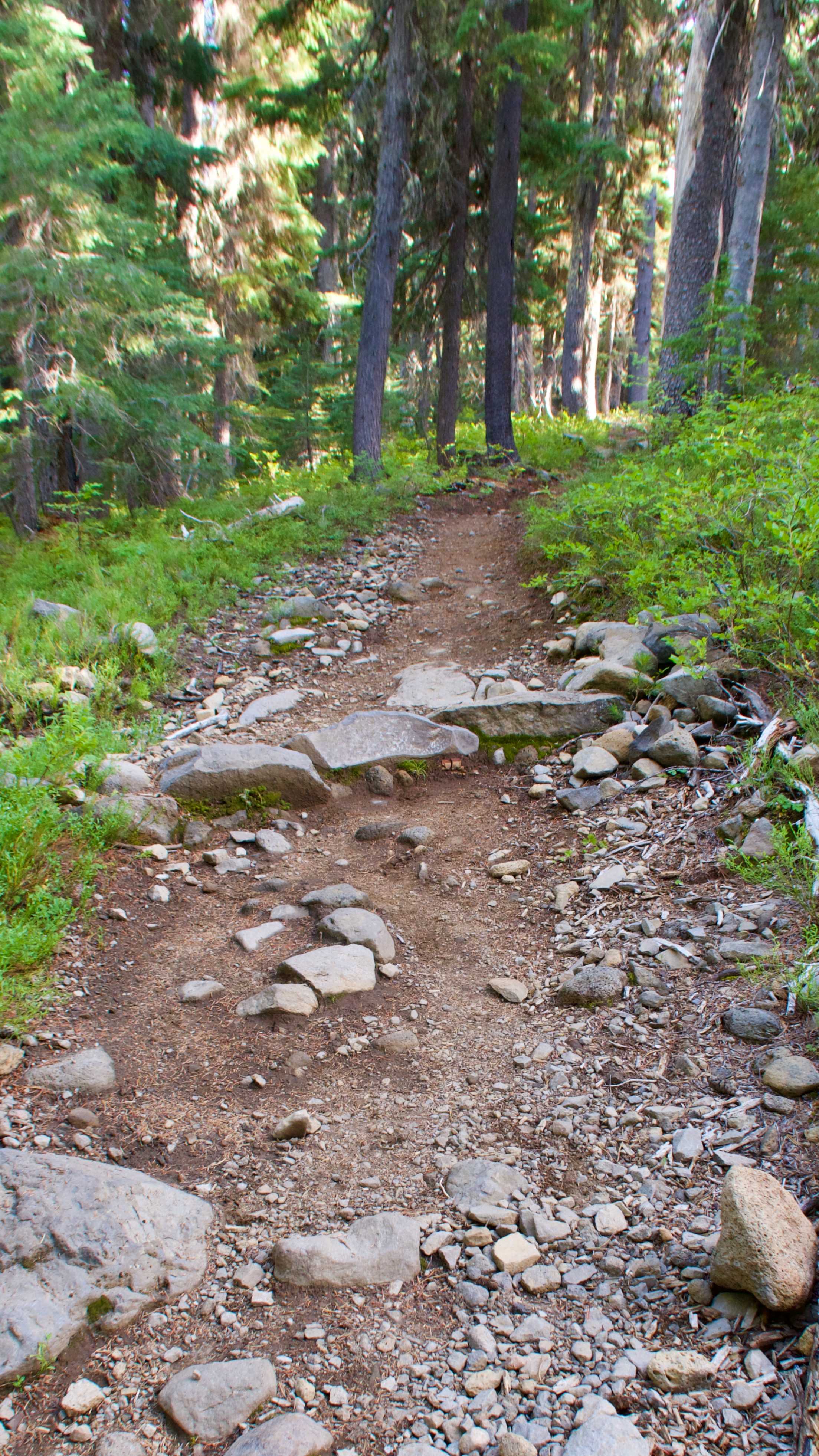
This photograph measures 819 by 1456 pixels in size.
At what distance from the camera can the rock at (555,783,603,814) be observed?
461cm

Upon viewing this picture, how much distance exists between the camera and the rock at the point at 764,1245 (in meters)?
1.73

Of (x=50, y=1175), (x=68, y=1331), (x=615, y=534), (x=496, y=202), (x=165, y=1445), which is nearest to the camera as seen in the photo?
(x=165, y=1445)

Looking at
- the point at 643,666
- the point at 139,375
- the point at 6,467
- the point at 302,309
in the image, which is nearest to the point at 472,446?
the point at 302,309

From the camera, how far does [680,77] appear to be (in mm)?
15594

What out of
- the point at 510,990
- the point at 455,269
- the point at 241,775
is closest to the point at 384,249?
the point at 455,269

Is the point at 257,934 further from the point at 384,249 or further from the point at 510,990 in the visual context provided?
the point at 384,249

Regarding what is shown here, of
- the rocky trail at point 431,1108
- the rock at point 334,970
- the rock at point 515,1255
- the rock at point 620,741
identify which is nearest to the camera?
the rocky trail at point 431,1108

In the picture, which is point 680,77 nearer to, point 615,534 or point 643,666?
point 615,534

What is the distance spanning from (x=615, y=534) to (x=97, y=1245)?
20.7 ft

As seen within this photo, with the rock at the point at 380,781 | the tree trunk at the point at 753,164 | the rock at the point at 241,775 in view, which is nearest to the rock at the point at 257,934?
the rock at the point at 241,775

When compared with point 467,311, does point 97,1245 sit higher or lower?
lower

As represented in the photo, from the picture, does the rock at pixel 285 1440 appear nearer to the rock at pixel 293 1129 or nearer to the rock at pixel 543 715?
the rock at pixel 293 1129

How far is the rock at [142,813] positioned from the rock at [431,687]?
79.2 inches

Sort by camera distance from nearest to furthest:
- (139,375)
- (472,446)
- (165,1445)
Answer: (165,1445) < (139,375) < (472,446)
